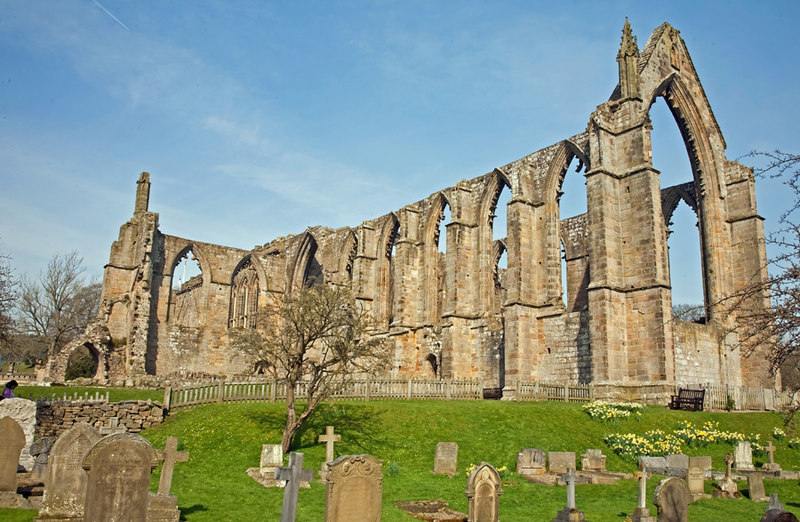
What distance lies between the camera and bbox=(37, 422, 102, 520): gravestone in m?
8.71

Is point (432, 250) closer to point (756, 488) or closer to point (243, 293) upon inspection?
point (243, 293)

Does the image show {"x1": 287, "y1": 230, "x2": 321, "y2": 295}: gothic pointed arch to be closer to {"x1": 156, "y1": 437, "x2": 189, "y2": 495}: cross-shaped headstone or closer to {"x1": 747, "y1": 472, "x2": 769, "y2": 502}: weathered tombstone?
{"x1": 156, "y1": 437, "x2": 189, "y2": 495}: cross-shaped headstone

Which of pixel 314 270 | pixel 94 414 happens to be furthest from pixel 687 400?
pixel 314 270

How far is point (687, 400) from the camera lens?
20797 mm

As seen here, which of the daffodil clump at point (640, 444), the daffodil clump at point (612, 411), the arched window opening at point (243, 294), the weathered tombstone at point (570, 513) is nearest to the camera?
the weathered tombstone at point (570, 513)

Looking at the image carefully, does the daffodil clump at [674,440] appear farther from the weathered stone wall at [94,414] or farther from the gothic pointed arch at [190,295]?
the gothic pointed arch at [190,295]

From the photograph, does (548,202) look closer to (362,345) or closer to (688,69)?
(688,69)

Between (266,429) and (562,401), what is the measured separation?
11.0 meters

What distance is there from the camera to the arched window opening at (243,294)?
42156 mm

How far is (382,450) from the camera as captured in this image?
49.2ft

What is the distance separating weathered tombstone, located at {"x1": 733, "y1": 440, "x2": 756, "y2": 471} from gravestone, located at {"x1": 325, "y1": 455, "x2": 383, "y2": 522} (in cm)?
1106

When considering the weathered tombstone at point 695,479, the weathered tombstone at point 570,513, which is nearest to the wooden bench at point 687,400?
the weathered tombstone at point 695,479

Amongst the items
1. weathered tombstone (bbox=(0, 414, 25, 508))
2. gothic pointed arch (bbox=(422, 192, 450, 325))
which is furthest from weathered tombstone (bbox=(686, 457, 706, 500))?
gothic pointed arch (bbox=(422, 192, 450, 325))

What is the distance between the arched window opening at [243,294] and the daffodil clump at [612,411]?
27309mm
